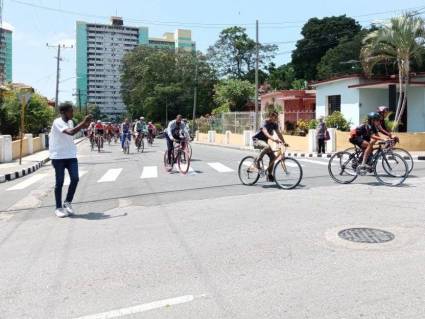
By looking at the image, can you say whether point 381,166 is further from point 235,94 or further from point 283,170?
point 235,94

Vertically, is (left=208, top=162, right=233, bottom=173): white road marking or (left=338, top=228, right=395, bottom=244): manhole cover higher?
(left=208, top=162, right=233, bottom=173): white road marking

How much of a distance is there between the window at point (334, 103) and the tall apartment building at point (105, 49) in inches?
1477

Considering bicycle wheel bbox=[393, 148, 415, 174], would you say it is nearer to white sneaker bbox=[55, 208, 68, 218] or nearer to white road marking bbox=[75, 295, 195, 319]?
Result: white sneaker bbox=[55, 208, 68, 218]

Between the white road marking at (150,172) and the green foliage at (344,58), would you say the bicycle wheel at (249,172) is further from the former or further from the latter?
the green foliage at (344,58)

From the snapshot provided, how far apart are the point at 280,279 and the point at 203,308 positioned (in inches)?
38.2

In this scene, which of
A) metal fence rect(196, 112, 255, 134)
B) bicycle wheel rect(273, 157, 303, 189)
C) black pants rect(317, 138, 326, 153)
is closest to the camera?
bicycle wheel rect(273, 157, 303, 189)

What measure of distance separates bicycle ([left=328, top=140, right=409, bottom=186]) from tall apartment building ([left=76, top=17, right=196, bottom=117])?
52987mm

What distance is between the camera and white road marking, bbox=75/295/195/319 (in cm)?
425

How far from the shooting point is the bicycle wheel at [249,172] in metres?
11.6

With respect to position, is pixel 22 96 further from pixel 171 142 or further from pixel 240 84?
pixel 240 84

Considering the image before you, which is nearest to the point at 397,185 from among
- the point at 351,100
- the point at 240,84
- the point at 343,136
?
the point at 343,136

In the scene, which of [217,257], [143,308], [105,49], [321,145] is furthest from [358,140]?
[105,49]

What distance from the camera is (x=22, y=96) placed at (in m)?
19.3

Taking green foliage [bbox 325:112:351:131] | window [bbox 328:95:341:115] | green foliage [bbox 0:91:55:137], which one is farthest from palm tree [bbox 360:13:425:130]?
green foliage [bbox 0:91:55:137]
